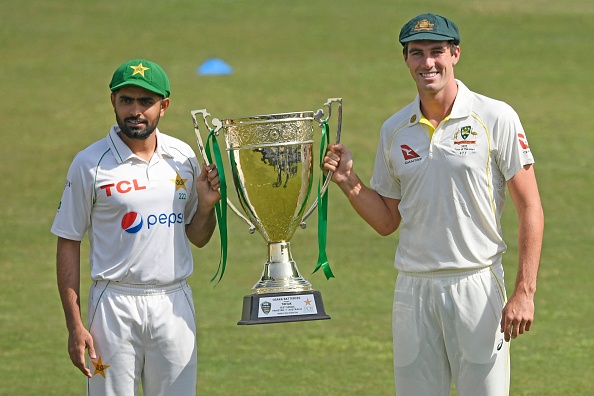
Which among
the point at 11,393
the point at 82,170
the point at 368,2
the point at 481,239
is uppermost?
the point at 368,2

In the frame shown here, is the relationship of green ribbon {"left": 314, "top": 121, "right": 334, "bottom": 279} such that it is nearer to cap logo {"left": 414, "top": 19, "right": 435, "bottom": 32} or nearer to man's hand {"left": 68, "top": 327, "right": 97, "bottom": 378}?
cap logo {"left": 414, "top": 19, "right": 435, "bottom": 32}

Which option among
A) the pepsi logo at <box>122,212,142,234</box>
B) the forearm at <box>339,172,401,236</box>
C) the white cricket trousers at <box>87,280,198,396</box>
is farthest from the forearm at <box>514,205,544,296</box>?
the pepsi logo at <box>122,212,142,234</box>

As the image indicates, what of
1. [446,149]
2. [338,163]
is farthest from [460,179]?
[338,163]

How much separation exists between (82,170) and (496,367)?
1768 millimetres

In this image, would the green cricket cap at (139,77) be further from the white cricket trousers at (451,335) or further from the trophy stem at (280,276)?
the white cricket trousers at (451,335)

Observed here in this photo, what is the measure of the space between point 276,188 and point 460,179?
0.87m

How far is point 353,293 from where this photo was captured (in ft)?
32.3

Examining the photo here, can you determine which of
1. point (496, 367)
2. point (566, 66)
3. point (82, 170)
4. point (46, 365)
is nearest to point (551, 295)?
point (46, 365)

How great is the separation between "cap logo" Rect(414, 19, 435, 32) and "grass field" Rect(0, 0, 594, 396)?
3.21 metres

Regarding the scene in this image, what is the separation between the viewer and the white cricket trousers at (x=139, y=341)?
4547 millimetres

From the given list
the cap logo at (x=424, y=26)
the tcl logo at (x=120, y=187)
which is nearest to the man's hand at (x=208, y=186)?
the tcl logo at (x=120, y=187)

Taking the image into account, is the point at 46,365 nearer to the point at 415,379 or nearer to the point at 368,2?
the point at 415,379

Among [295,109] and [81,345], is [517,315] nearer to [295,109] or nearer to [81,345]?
[81,345]

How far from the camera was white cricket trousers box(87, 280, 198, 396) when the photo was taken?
14.9 ft
